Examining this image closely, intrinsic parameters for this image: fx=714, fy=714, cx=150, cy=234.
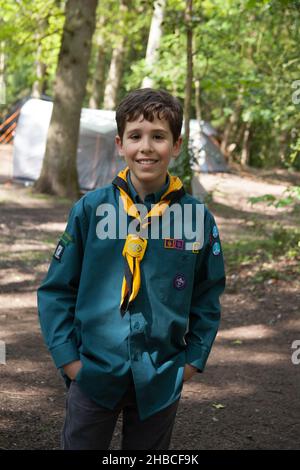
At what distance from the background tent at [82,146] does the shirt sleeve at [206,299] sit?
14.9 metres

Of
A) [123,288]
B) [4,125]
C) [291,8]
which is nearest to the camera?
[123,288]

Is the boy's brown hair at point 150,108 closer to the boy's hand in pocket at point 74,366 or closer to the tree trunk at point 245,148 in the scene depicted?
the boy's hand in pocket at point 74,366

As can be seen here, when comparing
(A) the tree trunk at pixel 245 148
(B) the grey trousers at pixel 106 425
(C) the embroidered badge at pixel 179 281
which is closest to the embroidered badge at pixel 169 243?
(C) the embroidered badge at pixel 179 281

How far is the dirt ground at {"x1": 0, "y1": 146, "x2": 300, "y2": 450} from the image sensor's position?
4234 millimetres

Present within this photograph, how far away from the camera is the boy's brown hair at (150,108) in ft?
8.37

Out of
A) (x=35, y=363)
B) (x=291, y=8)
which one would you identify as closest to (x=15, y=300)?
(x=35, y=363)

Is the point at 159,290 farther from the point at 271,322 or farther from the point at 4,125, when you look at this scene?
the point at 4,125

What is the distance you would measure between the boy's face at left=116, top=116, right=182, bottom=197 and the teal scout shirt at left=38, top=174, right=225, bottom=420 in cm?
9

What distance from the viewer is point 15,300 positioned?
739 cm

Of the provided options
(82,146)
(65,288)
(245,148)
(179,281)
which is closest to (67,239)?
(65,288)

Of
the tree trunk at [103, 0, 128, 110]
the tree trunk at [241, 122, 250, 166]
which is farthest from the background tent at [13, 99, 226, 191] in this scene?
the tree trunk at [241, 122, 250, 166]

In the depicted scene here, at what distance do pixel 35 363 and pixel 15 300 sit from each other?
2085 mm

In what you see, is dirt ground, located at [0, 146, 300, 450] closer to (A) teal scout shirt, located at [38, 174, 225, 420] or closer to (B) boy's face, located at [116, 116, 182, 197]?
(A) teal scout shirt, located at [38, 174, 225, 420]
